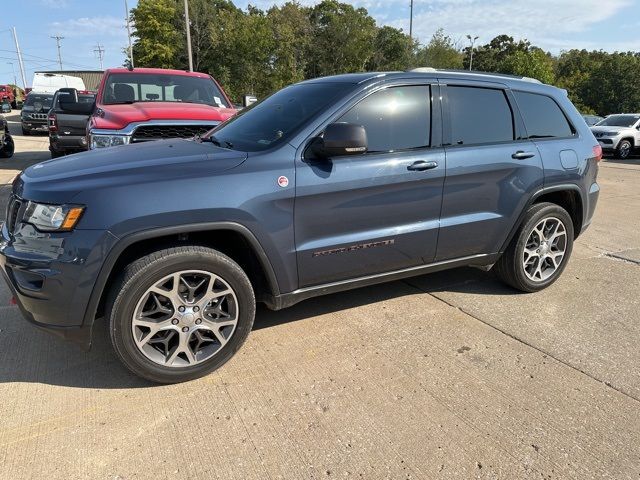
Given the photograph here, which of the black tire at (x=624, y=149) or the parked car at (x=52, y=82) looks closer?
the black tire at (x=624, y=149)

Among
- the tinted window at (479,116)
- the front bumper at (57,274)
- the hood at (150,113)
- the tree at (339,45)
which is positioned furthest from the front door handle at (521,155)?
the tree at (339,45)

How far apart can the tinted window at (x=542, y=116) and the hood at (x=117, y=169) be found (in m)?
2.47

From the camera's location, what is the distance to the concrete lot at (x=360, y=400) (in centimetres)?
234

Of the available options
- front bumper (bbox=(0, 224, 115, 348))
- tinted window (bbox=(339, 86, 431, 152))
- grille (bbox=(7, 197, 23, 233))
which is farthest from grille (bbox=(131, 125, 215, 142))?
front bumper (bbox=(0, 224, 115, 348))

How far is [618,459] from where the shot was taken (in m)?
2.36

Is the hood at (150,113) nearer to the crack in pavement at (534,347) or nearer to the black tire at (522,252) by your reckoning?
the crack in pavement at (534,347)

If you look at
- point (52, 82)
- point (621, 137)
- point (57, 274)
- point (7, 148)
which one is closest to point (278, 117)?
point (57, 274)

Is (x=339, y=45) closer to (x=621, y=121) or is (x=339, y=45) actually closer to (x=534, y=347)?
(x=621, y=121)

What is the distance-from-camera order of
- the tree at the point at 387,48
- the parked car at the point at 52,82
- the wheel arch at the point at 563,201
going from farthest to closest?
1. the tree at the point at 387,48
2. the parked car at the point at 52,82
3. the wheel arch at the point at 563,201

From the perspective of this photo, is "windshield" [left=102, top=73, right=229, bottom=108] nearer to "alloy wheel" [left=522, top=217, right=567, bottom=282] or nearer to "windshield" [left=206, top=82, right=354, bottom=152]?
"windshield" [left=206, top=82, right=354, bottom=152]

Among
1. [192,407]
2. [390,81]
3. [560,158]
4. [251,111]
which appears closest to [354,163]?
[390,81]

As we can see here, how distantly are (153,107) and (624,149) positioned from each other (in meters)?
18.1

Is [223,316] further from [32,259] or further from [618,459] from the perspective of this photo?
[618,459]

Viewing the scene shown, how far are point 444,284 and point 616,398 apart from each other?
1846mm
